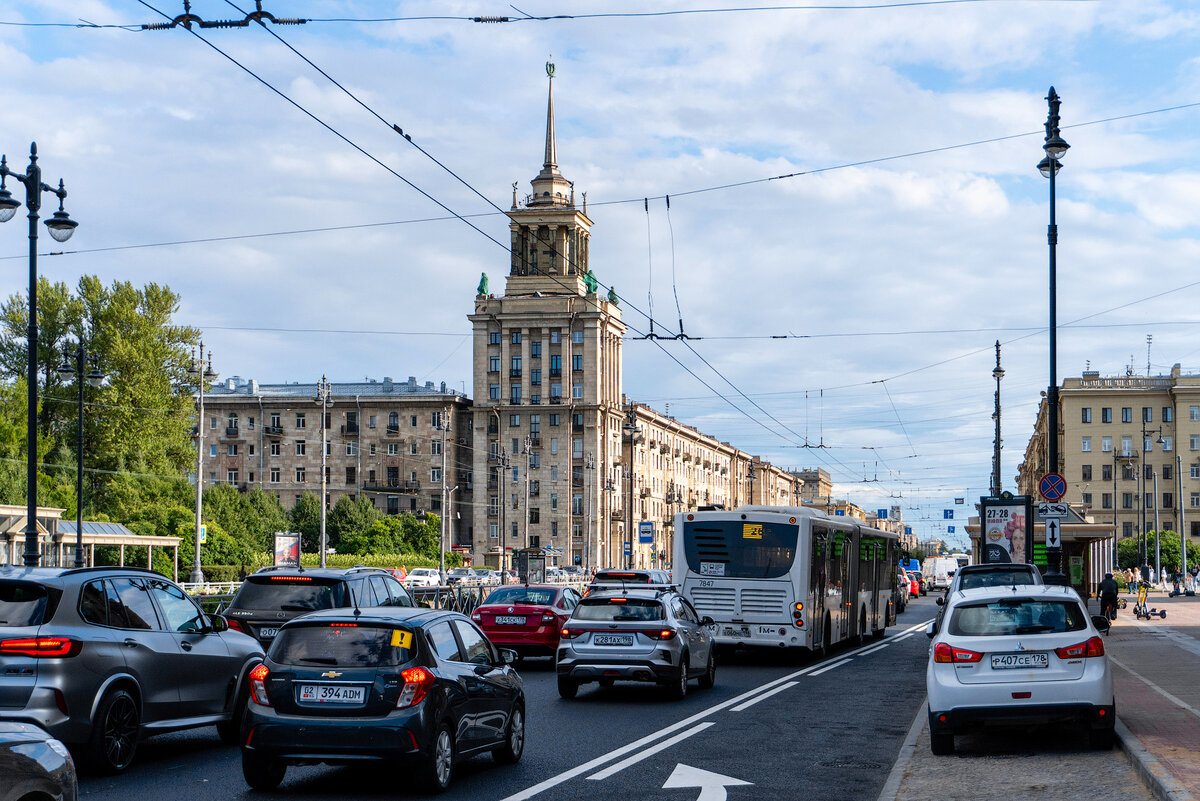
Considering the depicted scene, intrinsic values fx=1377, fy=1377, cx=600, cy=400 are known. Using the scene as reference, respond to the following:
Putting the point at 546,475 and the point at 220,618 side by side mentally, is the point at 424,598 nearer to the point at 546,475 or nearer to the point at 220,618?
the point at 220,618

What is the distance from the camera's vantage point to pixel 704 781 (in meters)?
11.2

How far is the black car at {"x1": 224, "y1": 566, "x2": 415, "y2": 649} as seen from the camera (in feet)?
52.9

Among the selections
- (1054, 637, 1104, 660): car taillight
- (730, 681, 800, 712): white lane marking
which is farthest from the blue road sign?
(1054, 637, 1104, 660): car taillight

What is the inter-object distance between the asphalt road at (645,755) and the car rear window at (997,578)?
242 centimetres

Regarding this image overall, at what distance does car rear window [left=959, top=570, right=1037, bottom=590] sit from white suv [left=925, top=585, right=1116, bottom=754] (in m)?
8.62

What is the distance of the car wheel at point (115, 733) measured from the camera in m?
10.9

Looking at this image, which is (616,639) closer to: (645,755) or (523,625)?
(645,755)

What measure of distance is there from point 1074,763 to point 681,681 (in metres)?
6.87

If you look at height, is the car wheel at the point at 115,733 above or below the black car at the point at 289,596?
below

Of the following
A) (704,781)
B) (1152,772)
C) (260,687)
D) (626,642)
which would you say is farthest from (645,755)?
(626,642)

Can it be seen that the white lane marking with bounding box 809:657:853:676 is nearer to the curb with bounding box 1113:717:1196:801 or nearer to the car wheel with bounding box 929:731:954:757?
the curb with bounding box 1113:717:1196:801

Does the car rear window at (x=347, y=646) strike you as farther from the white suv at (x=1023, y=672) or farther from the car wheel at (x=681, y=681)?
the car wheel at (x=681, y=681)

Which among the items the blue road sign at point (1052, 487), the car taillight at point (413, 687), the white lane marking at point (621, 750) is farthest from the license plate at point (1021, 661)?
the blue road sign at point (1052, 487)

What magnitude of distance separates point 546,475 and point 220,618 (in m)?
112
